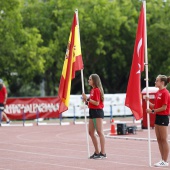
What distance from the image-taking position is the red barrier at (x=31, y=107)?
3597cm

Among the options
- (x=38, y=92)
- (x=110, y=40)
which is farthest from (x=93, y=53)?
(x=38, y=92)

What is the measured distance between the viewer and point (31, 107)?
119 ft

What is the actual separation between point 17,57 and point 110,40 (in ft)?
28.1

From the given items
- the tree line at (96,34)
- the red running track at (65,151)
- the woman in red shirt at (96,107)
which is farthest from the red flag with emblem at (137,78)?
the tree line at (96,34)

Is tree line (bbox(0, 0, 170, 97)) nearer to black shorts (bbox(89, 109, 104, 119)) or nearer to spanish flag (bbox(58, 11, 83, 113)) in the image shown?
spanish flag (bbox(58, 11, 83, 113))

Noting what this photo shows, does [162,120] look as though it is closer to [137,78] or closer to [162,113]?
[162,113]

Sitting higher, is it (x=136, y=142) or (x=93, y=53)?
(x=93, y=53)

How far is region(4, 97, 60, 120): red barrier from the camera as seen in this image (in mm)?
35969

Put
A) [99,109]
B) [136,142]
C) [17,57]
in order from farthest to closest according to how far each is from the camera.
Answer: [17,57]
[136,142]
[99,109]

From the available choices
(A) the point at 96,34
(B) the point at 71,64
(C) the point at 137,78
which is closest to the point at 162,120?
(C) the point at 137,78

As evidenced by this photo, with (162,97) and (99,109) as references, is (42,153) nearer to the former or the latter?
(99,109)

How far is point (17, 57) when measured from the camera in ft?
147

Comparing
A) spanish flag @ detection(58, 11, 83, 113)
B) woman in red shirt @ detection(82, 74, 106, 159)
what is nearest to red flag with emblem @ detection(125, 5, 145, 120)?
woman in red shirt @ detection(82, 74, 106, 159)

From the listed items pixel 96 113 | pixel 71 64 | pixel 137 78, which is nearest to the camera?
pixel 137 78
